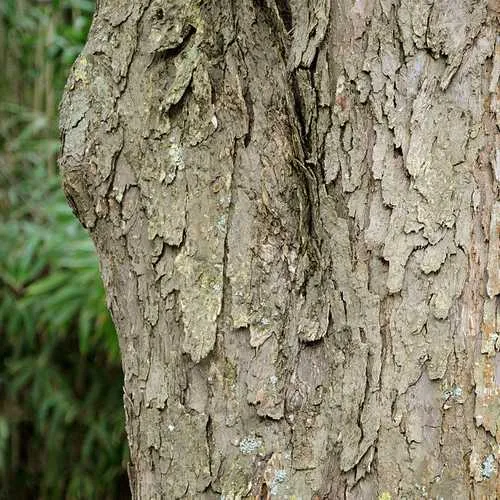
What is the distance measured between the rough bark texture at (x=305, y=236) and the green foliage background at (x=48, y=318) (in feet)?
4.09

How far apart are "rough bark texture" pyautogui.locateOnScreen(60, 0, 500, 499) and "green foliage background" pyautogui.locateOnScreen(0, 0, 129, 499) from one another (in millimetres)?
1245

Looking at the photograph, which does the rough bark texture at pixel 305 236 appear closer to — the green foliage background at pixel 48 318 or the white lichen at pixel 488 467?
the white lichen at pixel 488 467

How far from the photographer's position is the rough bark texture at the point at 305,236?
723 mm

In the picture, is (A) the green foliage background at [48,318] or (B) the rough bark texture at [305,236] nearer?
(B) the rough bark texture at [305,236]

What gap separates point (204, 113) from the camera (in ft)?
2.49

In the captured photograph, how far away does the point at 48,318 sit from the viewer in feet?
7.08

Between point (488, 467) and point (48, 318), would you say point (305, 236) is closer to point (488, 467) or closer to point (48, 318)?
point (488, 467)

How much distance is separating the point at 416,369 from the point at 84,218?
1.24 feet

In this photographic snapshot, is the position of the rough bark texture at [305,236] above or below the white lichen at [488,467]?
above

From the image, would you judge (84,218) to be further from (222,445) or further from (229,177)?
(222,445)

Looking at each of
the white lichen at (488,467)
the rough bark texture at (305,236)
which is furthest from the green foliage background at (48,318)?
the white lichen at (488,467)

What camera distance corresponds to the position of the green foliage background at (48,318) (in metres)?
2.14

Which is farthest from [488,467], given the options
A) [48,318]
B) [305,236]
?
[48,318]

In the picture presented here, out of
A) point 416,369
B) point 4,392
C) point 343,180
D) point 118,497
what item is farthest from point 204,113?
point 4,392
